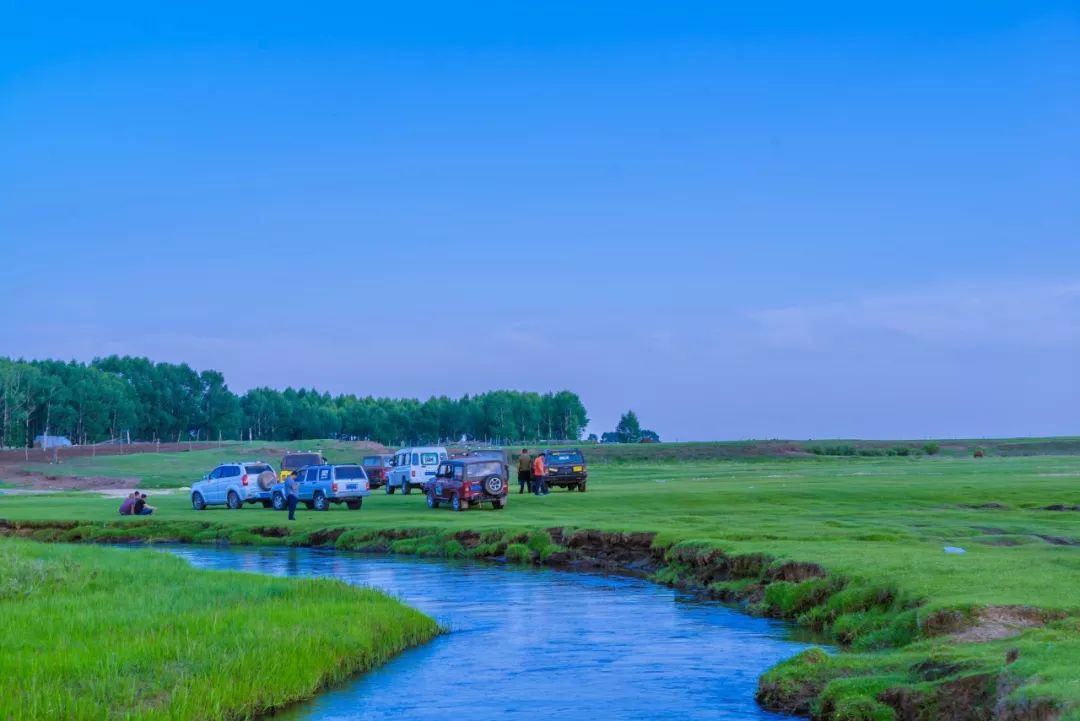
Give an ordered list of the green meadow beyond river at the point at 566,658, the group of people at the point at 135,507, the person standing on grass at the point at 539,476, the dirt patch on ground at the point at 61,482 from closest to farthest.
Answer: the green meadow beyond river at the point at 566,658, the group of people at the point at 135,507, the person standing on grass at the point at 539,476, the dirt patch on ground at the point at 61,482

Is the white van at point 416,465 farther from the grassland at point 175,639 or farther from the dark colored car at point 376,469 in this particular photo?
the grassland at point 175,639

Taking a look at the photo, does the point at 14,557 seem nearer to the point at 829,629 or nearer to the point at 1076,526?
the point at 829,629

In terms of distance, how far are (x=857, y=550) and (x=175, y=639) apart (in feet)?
49.4

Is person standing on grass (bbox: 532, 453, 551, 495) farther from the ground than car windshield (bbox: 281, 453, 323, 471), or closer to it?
closer to it

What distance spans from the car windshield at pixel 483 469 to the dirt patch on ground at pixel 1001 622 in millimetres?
30209

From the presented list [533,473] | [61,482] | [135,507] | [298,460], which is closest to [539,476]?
[533,473]

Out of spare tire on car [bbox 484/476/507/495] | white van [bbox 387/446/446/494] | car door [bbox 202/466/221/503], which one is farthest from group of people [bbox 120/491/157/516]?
spare tire on car [bbox 484/476/507/495]

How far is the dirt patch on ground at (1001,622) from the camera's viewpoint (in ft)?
53.1

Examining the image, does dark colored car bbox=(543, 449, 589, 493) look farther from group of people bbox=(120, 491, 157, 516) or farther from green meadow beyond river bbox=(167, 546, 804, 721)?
green meadow beyond river bbox=(167, 546, 804, 721)

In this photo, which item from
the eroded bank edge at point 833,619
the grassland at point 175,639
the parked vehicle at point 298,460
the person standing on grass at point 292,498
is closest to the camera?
the eroded bank edge at point 833,619

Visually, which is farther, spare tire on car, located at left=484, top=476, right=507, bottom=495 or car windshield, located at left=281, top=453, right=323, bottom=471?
car windshield, located at left=281, top=453, right=323, bottom=471

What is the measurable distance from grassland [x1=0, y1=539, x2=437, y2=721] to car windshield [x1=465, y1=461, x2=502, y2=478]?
20.8m

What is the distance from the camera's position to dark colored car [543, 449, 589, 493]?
58500 millimetres

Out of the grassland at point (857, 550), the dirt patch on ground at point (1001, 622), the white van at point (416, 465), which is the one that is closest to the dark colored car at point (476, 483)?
the grassland at point (857, 550)
